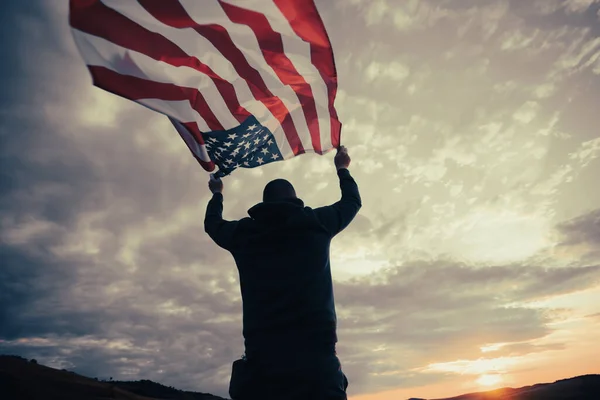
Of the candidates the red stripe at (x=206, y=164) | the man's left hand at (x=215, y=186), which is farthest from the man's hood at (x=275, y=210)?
the red stripe at (x=206, y=164)

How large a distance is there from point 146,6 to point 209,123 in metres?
1.74

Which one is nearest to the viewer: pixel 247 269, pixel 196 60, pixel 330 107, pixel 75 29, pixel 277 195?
pixel 247 269

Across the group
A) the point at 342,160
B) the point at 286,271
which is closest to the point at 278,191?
the point at 286,271

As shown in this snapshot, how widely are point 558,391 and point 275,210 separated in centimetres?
1811

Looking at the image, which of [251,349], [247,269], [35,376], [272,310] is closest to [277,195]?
[247,269]

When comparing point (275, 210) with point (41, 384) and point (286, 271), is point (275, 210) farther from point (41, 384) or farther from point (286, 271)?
point (41, 384)

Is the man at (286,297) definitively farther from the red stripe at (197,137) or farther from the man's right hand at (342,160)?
the red stripe at (197,137)

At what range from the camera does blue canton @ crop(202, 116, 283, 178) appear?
622 centimetres

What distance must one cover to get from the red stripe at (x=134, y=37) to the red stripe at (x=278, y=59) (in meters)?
0.79

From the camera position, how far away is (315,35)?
240 inches

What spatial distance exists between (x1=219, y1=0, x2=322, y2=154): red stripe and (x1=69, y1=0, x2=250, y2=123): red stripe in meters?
0.79

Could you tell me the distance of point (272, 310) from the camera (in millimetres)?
3350

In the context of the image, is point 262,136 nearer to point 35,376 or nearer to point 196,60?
point 196,60

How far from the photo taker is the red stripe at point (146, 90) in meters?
5.12
